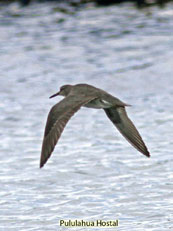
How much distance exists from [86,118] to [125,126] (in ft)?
17.5

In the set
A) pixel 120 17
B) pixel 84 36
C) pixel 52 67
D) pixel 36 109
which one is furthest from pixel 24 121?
pixel 120 17

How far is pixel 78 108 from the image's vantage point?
7.44m

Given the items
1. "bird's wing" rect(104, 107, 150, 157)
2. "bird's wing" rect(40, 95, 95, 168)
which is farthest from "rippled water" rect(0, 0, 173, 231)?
"bird's wing" rect(40, 95, 95, 168)

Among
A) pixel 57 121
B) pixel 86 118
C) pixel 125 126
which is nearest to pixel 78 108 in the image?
pixel 57 121

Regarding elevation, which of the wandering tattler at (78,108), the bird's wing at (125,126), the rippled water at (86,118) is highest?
the wandering tattler at (78,108)

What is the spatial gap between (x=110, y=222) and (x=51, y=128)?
1.60 metres

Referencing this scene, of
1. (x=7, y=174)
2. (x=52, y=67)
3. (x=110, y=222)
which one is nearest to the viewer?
(x=110, y=222)

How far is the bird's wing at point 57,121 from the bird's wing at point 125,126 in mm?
928

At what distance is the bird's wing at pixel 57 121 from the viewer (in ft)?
23.5

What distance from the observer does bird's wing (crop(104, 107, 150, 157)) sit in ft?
27.7

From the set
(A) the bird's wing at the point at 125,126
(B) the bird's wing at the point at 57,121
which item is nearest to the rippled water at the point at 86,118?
(A) the bird's wing at the point at 125,126

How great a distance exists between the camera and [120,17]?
2441cm

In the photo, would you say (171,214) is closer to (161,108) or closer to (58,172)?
(58,172)

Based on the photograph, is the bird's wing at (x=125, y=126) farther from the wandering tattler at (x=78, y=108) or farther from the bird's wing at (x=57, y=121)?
the bird's wing at (x=57, y=121)
